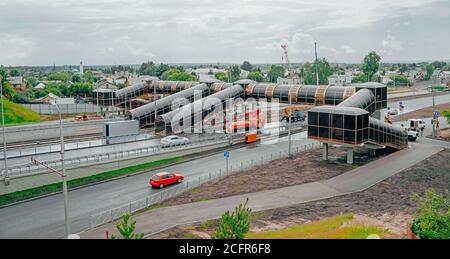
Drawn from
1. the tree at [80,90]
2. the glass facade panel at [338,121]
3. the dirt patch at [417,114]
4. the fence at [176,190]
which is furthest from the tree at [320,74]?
the glass facade panel at [338,121]

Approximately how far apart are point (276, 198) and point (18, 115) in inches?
2388

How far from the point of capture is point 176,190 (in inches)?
1345

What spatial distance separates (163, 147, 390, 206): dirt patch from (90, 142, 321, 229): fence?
0.89m

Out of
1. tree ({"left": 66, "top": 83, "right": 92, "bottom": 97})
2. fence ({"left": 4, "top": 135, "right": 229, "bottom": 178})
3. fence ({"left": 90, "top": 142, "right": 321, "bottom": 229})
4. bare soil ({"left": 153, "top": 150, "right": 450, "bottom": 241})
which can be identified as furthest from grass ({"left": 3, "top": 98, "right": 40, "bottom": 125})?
bare soil ({"left": 153, "top": 150, "right": 450, "bottom": 241})

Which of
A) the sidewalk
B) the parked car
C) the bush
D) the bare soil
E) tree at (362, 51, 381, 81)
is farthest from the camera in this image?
tree at (362, 51, 381, 81)

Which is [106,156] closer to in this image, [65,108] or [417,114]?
[65,108]

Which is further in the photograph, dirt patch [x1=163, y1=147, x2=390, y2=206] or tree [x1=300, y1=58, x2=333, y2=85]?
tree [x1=300, y1=58, x2=333, y2=85]

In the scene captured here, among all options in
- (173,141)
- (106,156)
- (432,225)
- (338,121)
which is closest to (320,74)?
(338,121)

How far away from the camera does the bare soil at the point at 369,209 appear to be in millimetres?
25594

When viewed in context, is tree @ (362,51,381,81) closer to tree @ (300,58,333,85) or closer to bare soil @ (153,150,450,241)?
tree @ (300,58,333,85)

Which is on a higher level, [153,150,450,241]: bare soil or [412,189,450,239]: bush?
[412,189,450,239]: bush

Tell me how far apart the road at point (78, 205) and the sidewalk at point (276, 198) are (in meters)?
3.09

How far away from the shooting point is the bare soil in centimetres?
2559
